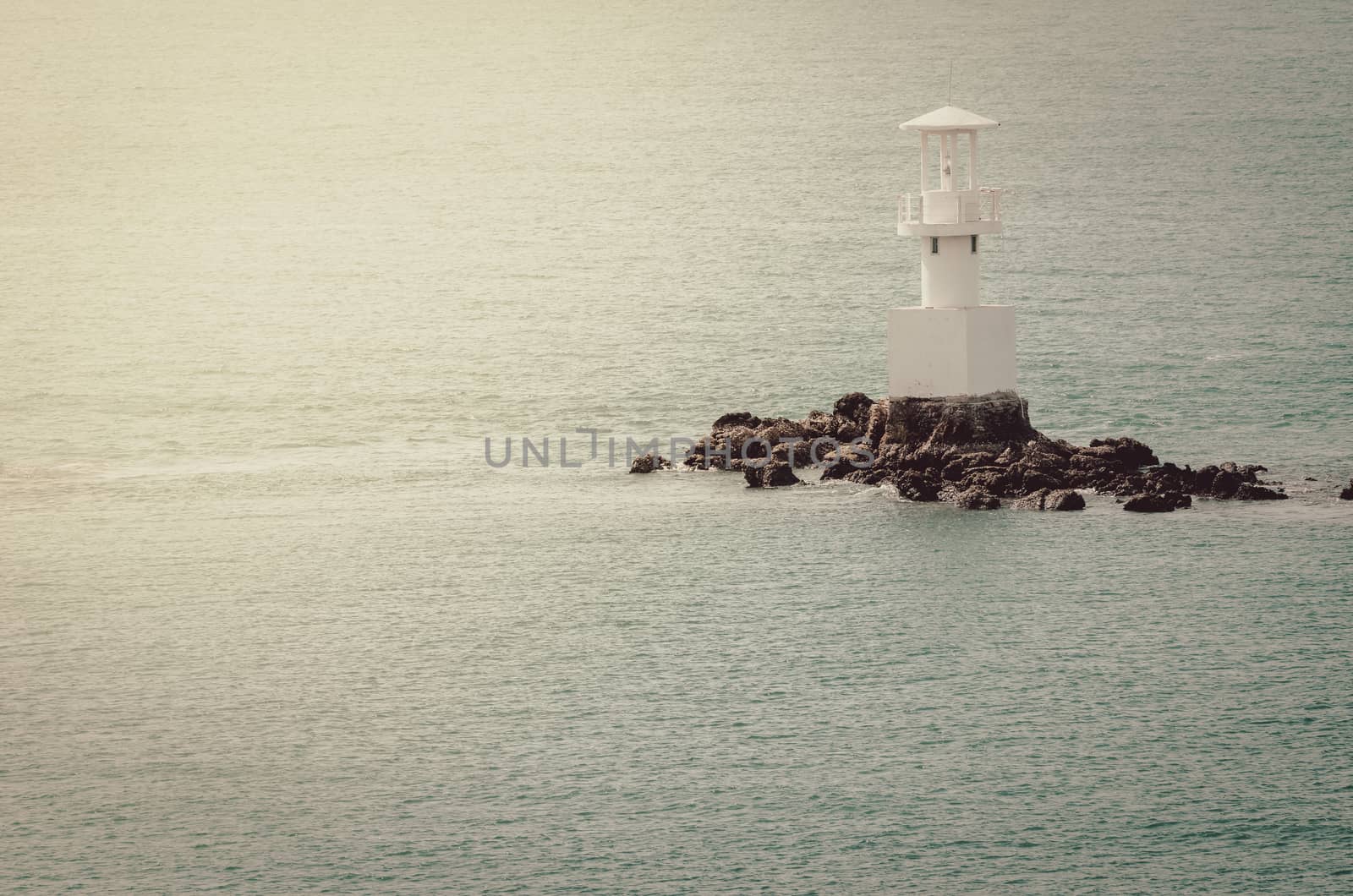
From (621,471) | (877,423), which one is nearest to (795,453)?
(877,423)

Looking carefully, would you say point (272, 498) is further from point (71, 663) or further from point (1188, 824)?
point (1188, 824)

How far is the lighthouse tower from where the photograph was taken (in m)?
32.0

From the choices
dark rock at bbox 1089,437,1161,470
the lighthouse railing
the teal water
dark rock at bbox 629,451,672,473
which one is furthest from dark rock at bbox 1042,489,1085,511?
dark rock at bbox 629,451,672,473

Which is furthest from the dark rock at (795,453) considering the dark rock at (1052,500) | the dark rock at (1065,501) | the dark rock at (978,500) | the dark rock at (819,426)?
the dark rock at (1065,501)

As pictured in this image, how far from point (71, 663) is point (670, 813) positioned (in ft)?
34.0

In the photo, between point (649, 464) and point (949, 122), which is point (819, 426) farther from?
point (949, 122)

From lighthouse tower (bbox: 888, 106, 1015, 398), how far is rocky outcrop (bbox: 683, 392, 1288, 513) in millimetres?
373

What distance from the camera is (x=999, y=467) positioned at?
106 feet

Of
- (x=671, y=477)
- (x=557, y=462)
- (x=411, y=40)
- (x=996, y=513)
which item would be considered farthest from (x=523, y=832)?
(x=411, y=40)

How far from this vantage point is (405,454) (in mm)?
47156

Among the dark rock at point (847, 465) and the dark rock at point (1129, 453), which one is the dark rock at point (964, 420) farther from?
the dark rock at point (1129, 453)

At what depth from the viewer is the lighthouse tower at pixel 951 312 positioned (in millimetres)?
32000

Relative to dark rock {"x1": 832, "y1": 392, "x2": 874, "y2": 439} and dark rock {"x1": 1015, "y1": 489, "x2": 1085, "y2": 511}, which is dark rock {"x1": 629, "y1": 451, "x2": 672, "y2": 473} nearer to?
dark rock {"x1": 832, "y1": 392, "x2": 874, "y2": 439}

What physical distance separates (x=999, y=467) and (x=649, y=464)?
28.1 feet
